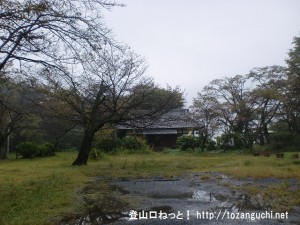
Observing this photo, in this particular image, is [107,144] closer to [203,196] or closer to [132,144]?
[132,144]

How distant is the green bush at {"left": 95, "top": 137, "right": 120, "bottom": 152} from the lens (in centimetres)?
2725

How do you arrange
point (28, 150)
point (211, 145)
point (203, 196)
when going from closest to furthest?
point (203, 196)
point (28, 150)
point (211, 145)

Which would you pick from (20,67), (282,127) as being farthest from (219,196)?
(282,127)

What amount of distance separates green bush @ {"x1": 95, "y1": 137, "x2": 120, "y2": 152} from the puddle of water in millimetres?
19700

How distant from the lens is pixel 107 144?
27.5 metres

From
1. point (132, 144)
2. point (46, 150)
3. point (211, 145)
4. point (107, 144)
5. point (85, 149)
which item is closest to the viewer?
point (85, 149)

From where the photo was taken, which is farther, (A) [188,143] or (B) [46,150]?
(A) [188,143]

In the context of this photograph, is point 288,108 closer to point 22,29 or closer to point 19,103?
point 19,103

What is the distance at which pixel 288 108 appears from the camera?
2830cm

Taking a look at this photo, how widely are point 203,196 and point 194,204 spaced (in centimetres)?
99

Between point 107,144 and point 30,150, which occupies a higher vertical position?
point 107,144

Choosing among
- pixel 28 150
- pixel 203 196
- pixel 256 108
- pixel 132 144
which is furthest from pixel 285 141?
pixel 203 196

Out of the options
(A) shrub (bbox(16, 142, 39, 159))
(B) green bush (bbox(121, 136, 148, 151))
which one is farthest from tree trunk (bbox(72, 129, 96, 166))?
(B) green bush (bbox(121, 136, 148, 151))

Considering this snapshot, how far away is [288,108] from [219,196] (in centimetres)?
2364
